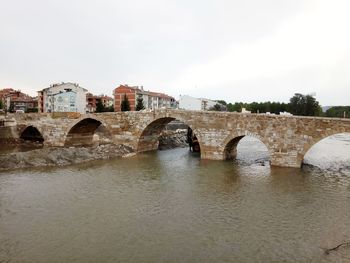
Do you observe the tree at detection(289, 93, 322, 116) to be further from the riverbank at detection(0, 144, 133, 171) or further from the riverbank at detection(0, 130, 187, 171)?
the riverbank at detection(0, 144, 133, 171)

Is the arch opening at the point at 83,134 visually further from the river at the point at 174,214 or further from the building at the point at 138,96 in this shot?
the building at the point at 138,96

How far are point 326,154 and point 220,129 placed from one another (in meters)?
13.7

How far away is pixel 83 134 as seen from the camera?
137 ft

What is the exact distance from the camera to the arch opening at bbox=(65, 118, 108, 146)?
39094mm

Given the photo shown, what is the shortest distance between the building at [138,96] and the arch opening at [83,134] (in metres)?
26.2

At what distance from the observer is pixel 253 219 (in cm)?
1541

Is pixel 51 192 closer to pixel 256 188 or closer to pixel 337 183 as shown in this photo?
pixel 256 188

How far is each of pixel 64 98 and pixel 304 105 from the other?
51975 mm

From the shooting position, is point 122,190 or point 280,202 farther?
point 122,190

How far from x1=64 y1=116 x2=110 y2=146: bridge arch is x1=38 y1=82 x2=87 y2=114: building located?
32.0 meters

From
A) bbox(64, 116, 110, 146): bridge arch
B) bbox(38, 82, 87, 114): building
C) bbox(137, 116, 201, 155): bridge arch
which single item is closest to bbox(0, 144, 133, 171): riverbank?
bbox(137, 116, 201, 155): bridge arch

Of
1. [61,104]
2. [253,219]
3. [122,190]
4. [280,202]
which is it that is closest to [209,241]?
[253,219]

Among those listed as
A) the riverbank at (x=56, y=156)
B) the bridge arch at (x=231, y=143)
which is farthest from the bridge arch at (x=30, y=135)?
the bridge arch at (x=231, y=143)

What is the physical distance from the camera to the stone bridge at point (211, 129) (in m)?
25.2
